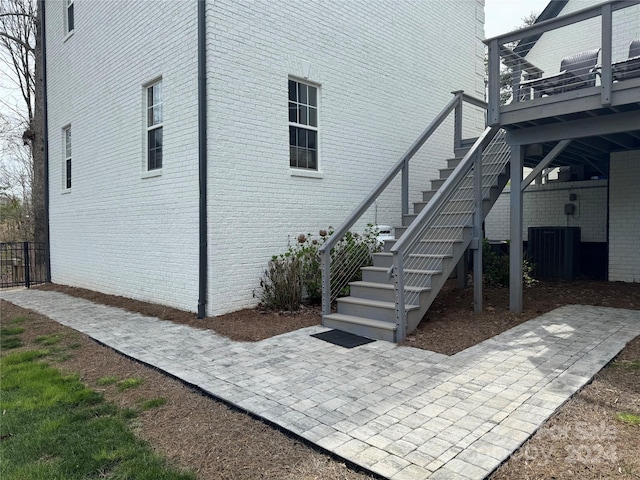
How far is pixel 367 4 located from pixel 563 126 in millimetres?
4801

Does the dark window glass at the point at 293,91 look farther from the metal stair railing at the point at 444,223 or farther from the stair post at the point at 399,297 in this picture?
the stair post at the point at 399,297

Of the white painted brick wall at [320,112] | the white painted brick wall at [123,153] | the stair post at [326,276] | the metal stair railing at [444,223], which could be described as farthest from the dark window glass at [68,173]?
the metal stair railing at [444,223]

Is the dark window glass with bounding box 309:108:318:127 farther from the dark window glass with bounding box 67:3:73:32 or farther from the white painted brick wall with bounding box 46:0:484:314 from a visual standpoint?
the dark window glass with bounding box 67:3:73:32

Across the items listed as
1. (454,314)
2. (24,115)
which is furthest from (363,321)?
(24,115)

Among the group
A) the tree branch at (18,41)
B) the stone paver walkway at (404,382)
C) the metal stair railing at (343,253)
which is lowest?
the stone paver walkway at (404,382)

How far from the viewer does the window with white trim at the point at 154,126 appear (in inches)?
300

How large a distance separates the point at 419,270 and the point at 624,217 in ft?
16.4

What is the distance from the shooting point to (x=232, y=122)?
658 centimetres

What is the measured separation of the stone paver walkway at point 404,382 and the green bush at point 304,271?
1.09 m

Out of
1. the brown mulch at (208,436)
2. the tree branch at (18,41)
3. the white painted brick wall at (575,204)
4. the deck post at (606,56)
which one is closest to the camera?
the brown mulch at (208,436)

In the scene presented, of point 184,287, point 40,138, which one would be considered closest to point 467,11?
point 184,287

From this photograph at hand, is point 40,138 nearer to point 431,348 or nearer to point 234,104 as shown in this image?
point 234,104

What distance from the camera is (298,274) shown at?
6.86 meters

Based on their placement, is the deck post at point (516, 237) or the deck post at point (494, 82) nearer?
the deck post at point (494, 82)
